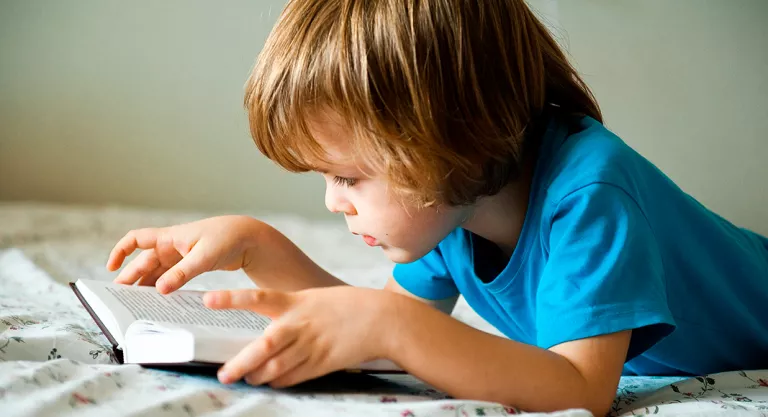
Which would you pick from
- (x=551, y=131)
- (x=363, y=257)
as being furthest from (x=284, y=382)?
(x=363, y=257)

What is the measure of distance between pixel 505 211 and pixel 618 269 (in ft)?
0.66

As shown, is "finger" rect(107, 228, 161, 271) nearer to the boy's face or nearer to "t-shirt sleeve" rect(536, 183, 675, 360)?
the boy's face

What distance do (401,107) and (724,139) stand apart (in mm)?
1292

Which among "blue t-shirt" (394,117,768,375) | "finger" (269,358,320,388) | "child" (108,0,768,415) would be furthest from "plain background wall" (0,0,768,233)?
"finger" (269,358,320,388)

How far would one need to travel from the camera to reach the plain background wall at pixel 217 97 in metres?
1.75

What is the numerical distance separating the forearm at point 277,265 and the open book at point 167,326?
0.14m

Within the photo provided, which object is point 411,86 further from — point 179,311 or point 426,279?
point 426,279

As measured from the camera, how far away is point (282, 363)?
63 cm

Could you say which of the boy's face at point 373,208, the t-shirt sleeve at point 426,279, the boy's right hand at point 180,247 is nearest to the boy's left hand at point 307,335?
the boy's face at point 373,208

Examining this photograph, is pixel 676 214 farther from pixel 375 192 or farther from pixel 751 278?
pixel 375 192

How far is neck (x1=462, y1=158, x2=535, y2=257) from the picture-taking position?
2.81 feet

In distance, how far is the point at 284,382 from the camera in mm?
646

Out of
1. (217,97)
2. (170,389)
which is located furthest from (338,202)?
(217,97)

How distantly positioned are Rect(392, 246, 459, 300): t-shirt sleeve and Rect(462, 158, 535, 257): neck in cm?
17
